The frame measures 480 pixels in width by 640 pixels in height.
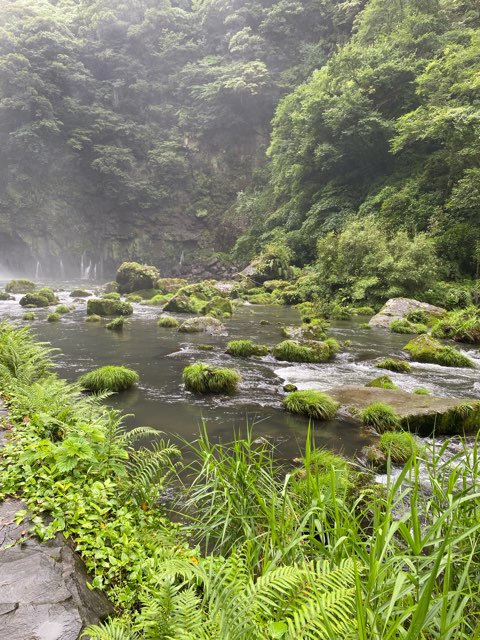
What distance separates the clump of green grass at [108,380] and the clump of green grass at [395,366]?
7.67m

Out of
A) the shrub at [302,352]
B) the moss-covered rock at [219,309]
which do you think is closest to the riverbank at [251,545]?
the shrub at [302,352]

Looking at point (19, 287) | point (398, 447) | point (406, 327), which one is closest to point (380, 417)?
point (398, 447)

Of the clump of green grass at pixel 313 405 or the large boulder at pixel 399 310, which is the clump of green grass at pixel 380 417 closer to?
the clump of green grass at pixel 313 405

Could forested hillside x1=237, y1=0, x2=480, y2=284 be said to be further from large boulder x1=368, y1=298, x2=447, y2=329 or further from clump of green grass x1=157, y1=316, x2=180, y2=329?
clump of green grass x1=157, y1=316, x2=180, y2=329

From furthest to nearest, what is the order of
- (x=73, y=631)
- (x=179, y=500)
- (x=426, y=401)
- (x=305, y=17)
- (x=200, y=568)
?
(x=305, y=17) → (x=426, y=401) → (x=179, y=500) → (x=200, y=568) → (x=73, y=631)

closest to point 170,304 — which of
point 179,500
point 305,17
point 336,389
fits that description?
point 336,389

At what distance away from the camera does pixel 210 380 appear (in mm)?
9258

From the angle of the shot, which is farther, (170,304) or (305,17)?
(305,17)

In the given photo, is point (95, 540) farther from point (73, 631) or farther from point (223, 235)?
point (223, 235)

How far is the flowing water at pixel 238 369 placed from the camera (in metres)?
7.17

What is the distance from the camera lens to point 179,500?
14.9 feet

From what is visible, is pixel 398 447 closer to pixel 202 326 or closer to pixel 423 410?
pixel 423 410

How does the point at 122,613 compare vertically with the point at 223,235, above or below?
below

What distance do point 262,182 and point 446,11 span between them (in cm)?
2692
